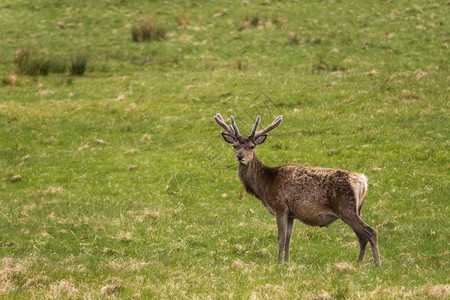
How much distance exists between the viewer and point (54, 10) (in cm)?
3725

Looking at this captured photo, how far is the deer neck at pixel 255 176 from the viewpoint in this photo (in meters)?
11.4

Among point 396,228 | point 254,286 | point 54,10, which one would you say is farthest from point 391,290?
point 54,10

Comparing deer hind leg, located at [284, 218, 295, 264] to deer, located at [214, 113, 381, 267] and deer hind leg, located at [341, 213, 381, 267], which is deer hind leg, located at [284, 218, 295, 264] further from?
deer hind leg, located at [341, 213, 381, 267]

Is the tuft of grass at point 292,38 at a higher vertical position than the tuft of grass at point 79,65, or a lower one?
higher

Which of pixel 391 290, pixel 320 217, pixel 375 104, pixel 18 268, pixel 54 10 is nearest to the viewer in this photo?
pixel 391 290

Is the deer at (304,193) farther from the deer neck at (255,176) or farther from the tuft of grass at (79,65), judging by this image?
the tuft of grass at (79,65)

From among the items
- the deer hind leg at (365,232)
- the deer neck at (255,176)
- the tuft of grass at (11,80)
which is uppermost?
the deer hind leg at (365,232)

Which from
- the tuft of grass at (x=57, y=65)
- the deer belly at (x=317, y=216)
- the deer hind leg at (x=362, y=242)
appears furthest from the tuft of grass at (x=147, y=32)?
the deer hind leg at (x=362, y=242)

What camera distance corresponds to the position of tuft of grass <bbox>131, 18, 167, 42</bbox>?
32.2 metres

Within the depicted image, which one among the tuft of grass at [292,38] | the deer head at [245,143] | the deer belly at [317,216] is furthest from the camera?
the tuft of grass at [292,38]

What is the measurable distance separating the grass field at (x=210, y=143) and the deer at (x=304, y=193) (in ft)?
1.91

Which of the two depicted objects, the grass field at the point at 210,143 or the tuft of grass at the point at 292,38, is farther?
the tuft of grass at the point at 292,38

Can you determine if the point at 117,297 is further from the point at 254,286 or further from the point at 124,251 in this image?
the point at 124,251

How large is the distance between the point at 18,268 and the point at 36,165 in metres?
10.7
